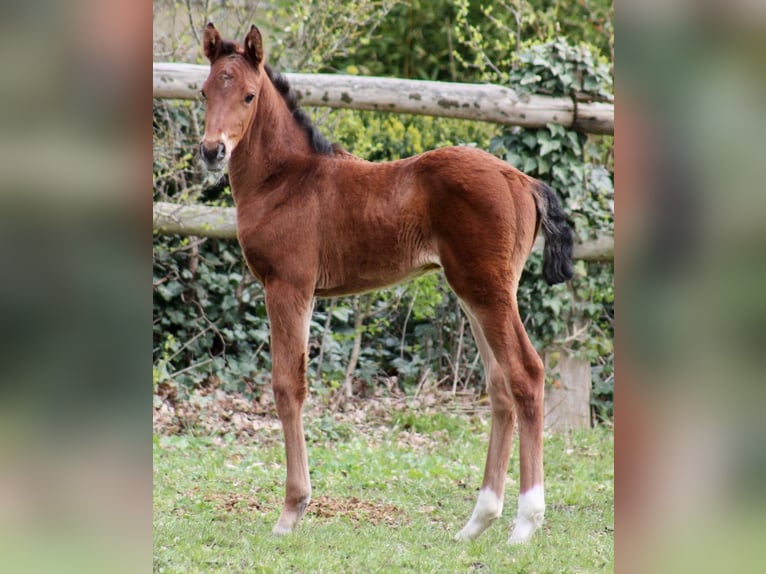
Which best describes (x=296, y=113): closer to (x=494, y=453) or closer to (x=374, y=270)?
(x=374, y=270)

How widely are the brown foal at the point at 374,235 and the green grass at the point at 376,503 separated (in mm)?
244

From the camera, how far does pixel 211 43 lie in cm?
400

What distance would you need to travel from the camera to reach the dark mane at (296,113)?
4.38 meters

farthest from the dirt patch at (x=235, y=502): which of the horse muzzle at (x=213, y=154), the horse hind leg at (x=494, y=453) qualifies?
the horse muzzle at (x=213, y=154)

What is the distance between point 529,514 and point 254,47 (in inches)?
102

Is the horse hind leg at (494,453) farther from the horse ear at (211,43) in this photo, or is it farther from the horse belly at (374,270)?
the horse ear at (211,43)

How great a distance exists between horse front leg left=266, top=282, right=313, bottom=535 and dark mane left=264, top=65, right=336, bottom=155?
0.83m

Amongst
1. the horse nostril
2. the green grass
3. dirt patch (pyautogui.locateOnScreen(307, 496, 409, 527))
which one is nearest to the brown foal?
the horse nostril

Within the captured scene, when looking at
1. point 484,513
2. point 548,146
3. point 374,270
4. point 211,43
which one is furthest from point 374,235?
point 548,146

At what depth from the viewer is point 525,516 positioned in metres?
3.87

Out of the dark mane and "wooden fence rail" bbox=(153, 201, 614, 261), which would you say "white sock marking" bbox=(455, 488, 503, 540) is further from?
"wooden fence rail" bbox=(153, 201, 614, 261)
